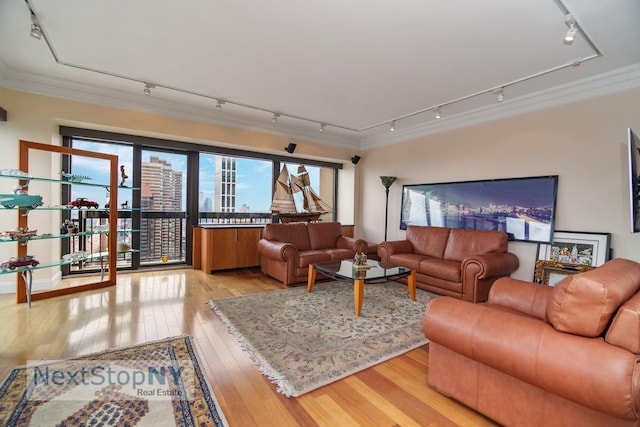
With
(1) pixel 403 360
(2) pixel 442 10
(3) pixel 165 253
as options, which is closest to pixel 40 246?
(3) pixel 165 253

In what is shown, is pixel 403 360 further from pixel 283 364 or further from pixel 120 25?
pixel 120 25

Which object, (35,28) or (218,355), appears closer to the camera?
(218,355)

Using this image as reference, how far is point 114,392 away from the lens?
1741 mm

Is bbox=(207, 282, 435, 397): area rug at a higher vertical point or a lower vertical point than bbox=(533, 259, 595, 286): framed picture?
lower

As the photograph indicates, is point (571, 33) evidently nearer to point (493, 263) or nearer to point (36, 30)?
point (493, 263)

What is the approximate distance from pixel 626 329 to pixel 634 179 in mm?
2134

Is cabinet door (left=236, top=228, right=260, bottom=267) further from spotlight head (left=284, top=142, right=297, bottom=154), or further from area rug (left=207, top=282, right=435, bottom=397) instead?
spotlight head (left=284, top=142, right=297, bottom=154)

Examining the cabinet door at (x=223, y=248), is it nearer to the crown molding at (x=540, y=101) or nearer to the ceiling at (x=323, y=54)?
the ceiling at (x=323, y=54)

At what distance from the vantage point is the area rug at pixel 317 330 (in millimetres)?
Result: 2043

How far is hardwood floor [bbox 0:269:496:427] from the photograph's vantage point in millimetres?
1624

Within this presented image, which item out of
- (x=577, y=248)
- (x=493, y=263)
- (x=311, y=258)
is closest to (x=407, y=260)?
(x=493, y=263)

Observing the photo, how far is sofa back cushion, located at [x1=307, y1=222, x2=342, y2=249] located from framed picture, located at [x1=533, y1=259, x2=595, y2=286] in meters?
2.98

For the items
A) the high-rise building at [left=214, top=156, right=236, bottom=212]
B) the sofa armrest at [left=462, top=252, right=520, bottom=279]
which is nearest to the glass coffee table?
the sofa armrest at [left=462, top=252, right=520, bottom=279]

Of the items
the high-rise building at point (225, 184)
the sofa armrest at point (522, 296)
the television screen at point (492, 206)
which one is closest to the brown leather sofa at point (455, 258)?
the television screen at point (492, 206)
